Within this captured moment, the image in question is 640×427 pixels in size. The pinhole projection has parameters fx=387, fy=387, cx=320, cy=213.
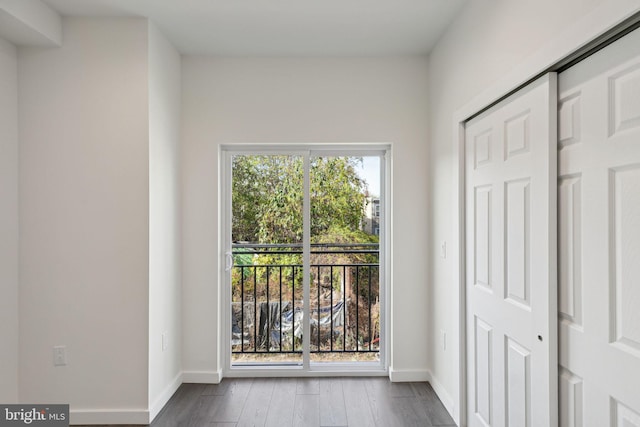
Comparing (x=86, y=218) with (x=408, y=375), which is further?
(x=408, y=375)

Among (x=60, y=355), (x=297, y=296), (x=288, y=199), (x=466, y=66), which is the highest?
(x=466, y=66)

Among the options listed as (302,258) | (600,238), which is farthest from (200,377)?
(600,238)

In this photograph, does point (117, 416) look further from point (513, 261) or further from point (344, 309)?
point (513, 261)

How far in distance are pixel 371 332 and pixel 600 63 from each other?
263 cm

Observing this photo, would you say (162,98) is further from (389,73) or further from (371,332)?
(371,332)

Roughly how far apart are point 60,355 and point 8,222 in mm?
919

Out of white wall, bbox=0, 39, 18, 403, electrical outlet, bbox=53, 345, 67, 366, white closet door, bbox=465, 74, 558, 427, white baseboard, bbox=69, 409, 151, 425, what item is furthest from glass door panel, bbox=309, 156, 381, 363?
white wall, bbox=0, 39, 18, 403

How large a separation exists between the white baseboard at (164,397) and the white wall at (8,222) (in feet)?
2.82

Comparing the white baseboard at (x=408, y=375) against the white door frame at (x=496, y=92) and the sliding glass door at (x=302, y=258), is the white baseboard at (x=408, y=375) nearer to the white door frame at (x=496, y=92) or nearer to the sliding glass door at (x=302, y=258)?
the sliding glass door at (x=302, y=258)

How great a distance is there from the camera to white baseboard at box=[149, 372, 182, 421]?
8.48 feet

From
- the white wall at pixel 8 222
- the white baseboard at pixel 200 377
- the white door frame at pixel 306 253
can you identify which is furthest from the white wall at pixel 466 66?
the white wall at pixel 8 222

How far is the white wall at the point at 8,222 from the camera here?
2432mm

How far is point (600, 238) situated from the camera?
135 centimetres

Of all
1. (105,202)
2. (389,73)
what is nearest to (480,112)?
(389,73)
